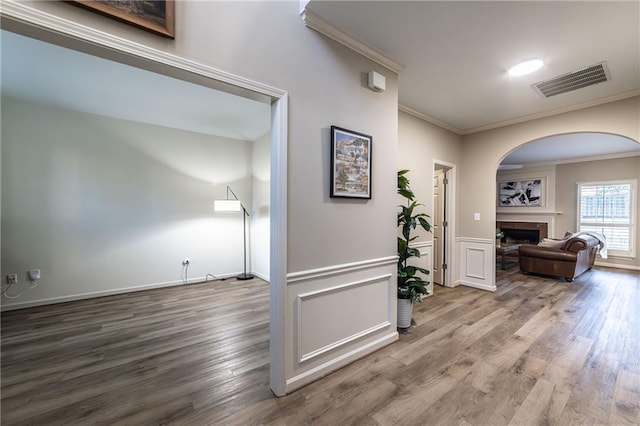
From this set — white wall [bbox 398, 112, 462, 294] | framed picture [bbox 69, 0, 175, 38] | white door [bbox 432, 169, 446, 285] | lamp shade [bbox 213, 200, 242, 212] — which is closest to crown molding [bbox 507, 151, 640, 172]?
white door [bbox 432, 169, 446, 285]

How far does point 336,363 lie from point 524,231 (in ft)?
26.9

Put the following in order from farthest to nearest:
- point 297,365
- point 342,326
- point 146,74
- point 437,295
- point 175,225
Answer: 1. point 175,225
2. point 437,295
3. point 146,74
4. point 342,326
5. point 297,365

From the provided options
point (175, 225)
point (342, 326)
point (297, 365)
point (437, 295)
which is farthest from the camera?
point (175, 225)

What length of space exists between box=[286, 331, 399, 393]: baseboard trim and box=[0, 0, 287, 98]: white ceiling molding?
2.04m

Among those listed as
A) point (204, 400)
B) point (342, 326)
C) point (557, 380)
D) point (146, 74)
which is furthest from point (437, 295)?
point (146, 74)

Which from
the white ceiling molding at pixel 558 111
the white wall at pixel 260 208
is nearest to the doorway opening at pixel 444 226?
the white ceiling molding at pixel 558 111

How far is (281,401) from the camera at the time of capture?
5.71 ft

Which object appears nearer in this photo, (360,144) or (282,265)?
(282,265)

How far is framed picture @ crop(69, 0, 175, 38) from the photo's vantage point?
123 cm

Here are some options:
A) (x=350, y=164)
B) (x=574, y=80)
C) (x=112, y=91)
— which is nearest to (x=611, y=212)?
(x=574, y=80)

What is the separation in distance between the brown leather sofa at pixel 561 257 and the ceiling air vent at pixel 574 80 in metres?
3.34

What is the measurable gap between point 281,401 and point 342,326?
691 mm

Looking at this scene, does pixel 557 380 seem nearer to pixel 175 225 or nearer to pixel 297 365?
pixel 297 365

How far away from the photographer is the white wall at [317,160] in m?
1.59
